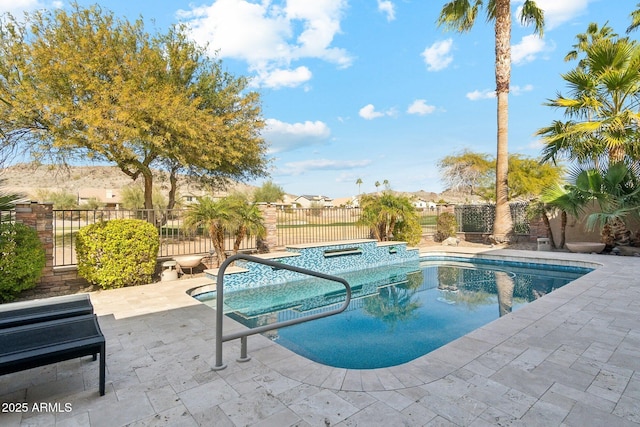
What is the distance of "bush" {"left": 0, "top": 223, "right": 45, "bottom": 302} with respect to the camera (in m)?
5.45

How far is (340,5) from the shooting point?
11.0 meters

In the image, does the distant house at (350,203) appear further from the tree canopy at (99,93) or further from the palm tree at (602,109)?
the palm tree at (602,109)

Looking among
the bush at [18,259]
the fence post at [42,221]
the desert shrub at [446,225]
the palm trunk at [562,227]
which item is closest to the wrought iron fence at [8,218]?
the fence post at [42,221]

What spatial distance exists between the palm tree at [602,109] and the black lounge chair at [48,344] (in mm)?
12912

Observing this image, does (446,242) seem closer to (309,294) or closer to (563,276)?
(563,276)

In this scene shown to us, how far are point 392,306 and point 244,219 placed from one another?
426 centimetres

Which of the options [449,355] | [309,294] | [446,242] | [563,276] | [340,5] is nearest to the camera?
[449,355]

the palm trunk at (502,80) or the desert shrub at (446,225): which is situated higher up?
the palm trunk at (502,80)

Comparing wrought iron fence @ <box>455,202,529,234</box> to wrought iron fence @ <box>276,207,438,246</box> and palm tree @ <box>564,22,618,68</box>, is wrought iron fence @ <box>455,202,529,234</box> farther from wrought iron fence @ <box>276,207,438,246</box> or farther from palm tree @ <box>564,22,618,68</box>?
palm tree @ <box>564,22,618,68</box>

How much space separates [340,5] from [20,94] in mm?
10577

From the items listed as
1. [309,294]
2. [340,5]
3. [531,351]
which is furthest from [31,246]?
[340,5]

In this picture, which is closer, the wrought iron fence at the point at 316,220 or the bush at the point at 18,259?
the bush at the point at 18,259

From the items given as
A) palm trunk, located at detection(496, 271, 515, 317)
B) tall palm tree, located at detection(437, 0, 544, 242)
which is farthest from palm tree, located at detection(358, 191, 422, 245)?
palm trunk, located at detection(496, 271, 515, 317)

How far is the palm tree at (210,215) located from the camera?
7.91 meters
